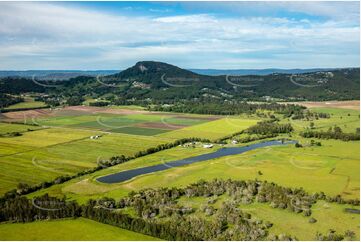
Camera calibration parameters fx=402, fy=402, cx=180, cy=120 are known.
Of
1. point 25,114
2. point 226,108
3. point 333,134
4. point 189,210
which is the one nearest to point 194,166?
point 189,210

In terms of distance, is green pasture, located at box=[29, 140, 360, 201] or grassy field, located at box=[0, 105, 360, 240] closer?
grassy field, located at box=[0, 105, 360, 240]

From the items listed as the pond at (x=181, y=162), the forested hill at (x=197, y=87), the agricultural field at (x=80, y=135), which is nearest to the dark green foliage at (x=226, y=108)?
the agricultural field at (x=80, y=135)

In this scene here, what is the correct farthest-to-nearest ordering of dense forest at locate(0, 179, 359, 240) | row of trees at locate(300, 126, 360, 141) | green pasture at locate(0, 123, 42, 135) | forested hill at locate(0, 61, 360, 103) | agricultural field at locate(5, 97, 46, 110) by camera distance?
1. forested hill at locate(0, 61, 360, 103)
2. agricultural field at locate(5, 97, 46, 110)
3. green pasture at locate(0, 123, 42, 135)
4. row of trees at locate(300, 126, 360, 141)
5. dense forest at locate(0, 179, 359, 240)

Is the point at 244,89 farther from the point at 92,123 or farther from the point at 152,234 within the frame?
the point at 152,234

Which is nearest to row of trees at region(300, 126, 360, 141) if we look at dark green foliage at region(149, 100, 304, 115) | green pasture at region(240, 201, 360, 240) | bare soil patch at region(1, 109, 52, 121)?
dark green foliage at region(149, 100, 304, 115)

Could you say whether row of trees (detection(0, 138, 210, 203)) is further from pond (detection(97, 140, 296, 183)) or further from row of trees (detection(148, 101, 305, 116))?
row of trees (detection(148, 101, 305, 116))

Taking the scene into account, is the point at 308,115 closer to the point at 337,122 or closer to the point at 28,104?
the point at 337,122
